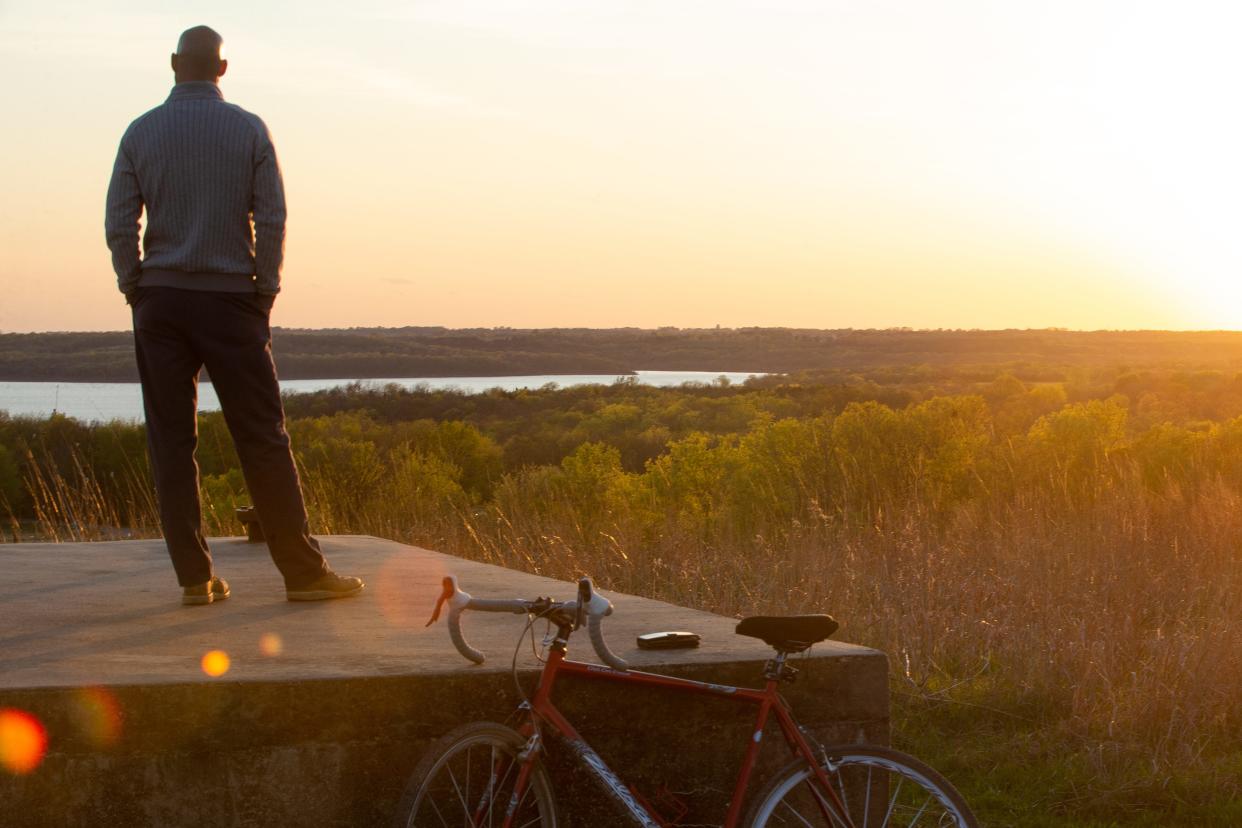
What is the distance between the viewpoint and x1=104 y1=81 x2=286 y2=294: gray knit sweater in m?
4.76

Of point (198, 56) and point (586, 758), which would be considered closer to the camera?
point (586, 758)

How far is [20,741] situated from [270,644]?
0.89 m

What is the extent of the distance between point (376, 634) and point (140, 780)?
1.04m

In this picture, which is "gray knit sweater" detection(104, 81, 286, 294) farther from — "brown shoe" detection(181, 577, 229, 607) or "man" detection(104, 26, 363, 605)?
"brown shoe" detection(181, 577, 229, 607)

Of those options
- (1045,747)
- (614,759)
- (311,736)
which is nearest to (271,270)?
(311,736)

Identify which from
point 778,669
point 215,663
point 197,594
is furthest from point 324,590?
point 778,669

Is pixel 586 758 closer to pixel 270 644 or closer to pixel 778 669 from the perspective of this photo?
pixel 778 669

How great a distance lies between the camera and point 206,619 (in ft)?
16.2

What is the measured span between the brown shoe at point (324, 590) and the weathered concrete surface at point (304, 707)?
0.24 m

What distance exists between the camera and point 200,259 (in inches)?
188

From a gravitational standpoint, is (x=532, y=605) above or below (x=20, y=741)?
above

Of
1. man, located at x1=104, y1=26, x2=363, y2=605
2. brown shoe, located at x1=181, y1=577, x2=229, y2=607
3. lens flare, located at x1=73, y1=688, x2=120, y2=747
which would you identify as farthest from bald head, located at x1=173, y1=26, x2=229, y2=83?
lens flare, located at x1=73, y1=688, x2=120, y2=747

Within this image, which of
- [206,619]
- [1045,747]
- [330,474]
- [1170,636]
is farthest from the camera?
[330,474]

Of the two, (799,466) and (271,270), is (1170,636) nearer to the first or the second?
(271,270)
